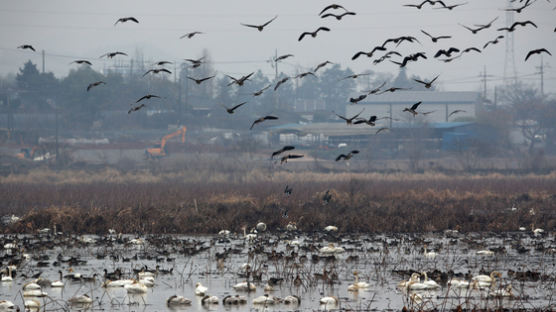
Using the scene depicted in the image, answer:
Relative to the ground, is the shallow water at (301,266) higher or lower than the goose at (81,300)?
lower

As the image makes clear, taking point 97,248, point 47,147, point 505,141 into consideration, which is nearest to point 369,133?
point 505,141

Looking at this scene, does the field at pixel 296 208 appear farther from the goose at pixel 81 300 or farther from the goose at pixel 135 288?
the goose at pixel 81 300

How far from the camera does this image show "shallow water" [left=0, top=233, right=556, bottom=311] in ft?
45.2

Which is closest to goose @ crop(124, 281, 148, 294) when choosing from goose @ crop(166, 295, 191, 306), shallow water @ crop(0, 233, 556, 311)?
shallow water @ crop(0, 233, 556, 311)

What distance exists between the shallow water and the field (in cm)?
158

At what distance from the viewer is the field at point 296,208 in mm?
25312

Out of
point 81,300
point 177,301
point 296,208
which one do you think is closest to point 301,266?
point 177,301

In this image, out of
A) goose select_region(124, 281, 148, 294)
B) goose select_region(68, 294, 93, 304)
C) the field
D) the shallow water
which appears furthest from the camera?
the field

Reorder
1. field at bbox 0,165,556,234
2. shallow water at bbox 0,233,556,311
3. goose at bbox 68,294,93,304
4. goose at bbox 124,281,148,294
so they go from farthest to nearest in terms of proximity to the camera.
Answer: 1. field at bbox 0,165,556,234
2. goose at bbox 124,281,148,294
3. shallow water at bbox 0,233,556,311
4. goose at bbox 68,294,93,304

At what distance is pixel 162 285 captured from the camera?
15711 mm

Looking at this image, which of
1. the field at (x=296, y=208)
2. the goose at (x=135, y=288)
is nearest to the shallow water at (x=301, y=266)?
the goose at (x=135, y=288)

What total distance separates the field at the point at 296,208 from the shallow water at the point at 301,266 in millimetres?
1580

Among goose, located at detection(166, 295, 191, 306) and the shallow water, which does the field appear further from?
goose, located at detection(166, 295, 191, 306)

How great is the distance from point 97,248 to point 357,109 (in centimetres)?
8509
